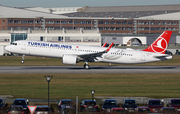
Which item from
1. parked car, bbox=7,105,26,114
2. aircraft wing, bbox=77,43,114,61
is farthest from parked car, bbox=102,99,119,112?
aircraft wing, bbox=77,43,114,61

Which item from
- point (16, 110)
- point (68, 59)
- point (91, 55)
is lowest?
point (16, 110)

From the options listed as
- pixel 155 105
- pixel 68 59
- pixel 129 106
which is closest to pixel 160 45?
pixel 68 59

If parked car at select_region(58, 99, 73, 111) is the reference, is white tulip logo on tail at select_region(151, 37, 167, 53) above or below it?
above

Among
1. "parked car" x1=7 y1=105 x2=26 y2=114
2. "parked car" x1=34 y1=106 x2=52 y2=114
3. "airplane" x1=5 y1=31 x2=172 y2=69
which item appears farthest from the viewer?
"airplane" x1=5 y1=31 x2=172 y2=69

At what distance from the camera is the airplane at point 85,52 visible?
54938 millimetres

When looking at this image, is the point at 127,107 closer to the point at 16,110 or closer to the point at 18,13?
the point at 16,110

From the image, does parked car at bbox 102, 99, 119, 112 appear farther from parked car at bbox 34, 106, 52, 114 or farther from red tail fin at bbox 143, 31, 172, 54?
red tail fin at bbox 143, 31, 172, 54

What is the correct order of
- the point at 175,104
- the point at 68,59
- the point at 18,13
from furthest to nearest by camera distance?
the point at 18,13 < the point at 68,59 < the point at 175,104

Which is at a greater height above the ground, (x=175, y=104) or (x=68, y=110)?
(x=175, y=104)

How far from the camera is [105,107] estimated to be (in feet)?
90.4

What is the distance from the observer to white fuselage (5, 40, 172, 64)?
55.0 m

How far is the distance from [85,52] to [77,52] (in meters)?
1.50

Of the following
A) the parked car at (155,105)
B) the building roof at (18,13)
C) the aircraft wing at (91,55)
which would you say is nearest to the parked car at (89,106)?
the parked car at (155,105)

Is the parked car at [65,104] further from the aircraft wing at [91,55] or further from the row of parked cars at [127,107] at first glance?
the aircraft wing at [91,55]
